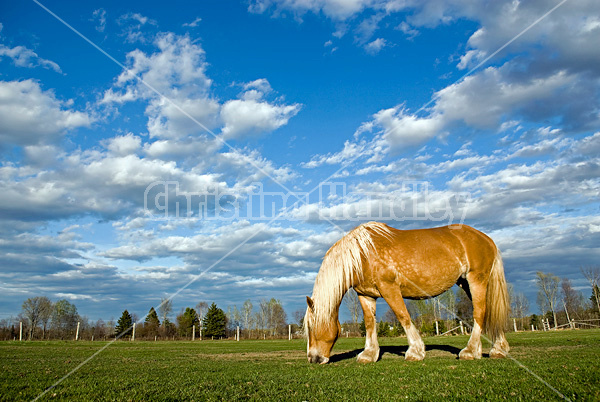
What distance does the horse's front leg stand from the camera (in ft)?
25.8

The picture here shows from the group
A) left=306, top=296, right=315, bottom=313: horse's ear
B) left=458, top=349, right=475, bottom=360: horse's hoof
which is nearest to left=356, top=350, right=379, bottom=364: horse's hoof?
left=306, top=296, right=315, bottom=313: horse's ear

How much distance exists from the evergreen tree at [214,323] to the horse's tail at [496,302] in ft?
→ 191

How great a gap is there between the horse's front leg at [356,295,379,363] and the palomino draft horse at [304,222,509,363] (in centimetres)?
2

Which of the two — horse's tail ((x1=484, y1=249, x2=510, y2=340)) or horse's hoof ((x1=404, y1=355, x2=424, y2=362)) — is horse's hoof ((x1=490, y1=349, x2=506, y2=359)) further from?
horse's hoof ((x1=404, y1=355, x2=424, y2=362))

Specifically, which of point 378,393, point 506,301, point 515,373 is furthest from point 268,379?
point 506,301

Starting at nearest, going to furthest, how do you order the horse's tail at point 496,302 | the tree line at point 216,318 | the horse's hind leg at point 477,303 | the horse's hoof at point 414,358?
1. the horse's hoof at point 414,358
2. the horse's hind leg at point 477,303
3. the horse's tail at point 496,302
4. the tree line at point 216,318

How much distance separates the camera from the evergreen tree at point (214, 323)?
2350 inches

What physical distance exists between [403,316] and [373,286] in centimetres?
89

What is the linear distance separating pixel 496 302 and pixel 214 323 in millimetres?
58534

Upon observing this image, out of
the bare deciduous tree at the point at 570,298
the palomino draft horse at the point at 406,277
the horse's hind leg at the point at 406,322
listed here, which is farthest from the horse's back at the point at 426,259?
the bare deciduous tree at the point at 570,298

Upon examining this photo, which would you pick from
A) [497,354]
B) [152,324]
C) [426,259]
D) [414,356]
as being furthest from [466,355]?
[152,324]

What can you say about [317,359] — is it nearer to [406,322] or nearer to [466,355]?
[406,322]

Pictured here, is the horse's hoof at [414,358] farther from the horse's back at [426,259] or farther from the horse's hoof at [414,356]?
the horse's back at [426,259]

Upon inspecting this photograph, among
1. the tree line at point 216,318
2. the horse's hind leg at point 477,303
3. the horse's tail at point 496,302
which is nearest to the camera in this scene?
the horse's hind leg at point 477,303
